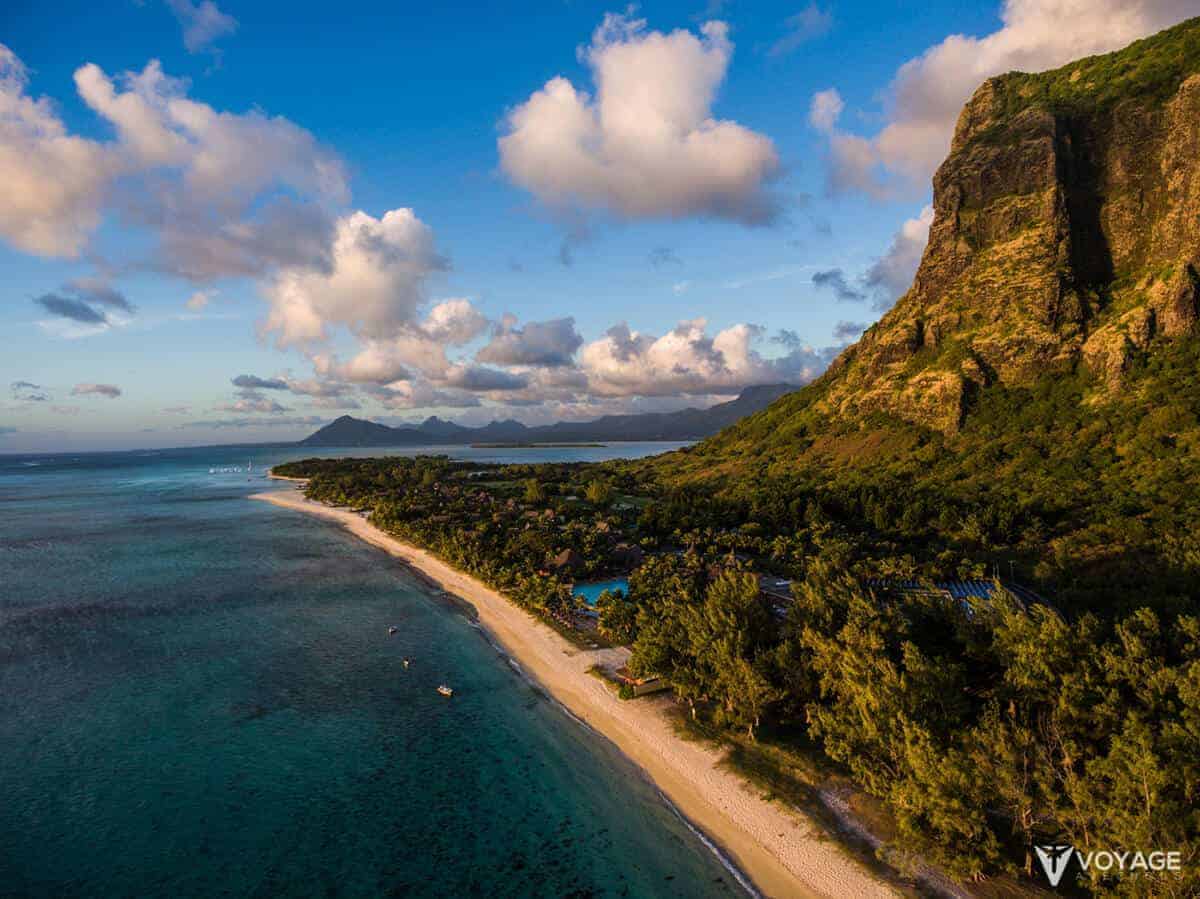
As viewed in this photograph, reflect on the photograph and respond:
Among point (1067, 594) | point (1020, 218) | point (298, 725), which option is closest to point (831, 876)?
point (1067, 594)

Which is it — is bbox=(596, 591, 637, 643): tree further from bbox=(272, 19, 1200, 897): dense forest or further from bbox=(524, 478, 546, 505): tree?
bbox=(524, 478, 546, 505): tree

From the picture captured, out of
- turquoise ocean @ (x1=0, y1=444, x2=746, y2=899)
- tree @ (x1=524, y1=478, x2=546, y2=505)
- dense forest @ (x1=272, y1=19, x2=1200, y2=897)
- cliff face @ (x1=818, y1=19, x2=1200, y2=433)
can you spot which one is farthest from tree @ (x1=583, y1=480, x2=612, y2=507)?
cliff face @ (x1=818, y1=19, x2=1200, y2=433)

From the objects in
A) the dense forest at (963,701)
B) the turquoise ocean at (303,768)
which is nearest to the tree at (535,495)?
the turquoise ocean at (303,768)

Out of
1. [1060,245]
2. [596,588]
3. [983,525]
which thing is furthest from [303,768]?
[1060,245]

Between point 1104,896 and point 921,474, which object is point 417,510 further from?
point 1104,896

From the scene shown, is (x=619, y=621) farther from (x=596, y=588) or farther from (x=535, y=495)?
Answer: (x=535, y=495)

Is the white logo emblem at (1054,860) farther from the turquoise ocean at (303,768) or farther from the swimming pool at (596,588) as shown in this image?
the swimming pool at (596,588)
